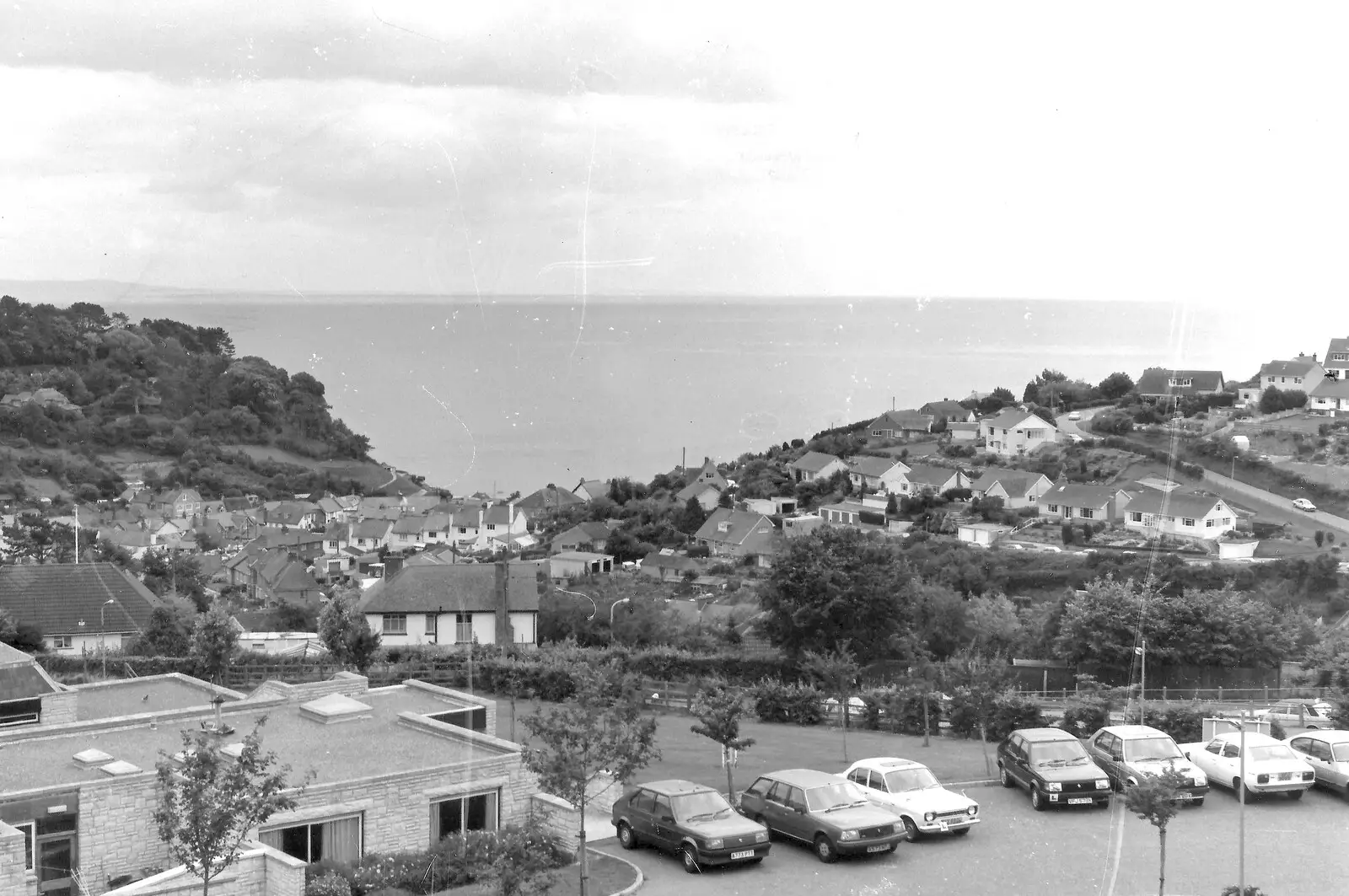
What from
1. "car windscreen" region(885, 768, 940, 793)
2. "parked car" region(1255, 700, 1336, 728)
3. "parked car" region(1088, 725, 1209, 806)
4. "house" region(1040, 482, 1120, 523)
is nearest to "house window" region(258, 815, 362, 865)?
"car windscreen" region(885, 768, 940, 793)

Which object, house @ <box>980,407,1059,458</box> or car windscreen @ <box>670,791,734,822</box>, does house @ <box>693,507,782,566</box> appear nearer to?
house @ <box>980,407,1059,458</box>

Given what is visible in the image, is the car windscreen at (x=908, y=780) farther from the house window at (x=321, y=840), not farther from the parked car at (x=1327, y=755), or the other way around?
the house window at (x=321, y=840)

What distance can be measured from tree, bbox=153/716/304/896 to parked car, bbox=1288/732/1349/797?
957cm

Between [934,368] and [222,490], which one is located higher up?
[934,368]

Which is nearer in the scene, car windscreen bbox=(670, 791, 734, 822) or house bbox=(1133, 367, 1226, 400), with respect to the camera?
car windscreen bbox=(670, 791, 734, 822)

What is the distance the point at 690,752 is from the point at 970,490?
2014 inches

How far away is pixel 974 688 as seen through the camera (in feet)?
51.6

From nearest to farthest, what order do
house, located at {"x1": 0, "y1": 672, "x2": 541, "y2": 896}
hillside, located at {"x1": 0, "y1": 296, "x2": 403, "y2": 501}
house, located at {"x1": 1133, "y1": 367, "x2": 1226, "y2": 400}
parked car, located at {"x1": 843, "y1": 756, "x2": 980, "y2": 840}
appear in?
house, located at {"x1": 0, "y1": 672, "x2": 541, "y2": 896}
parked car, located at {"x1": 843, "y1": 756, "x2": 980, "y2": 840}
hillside, located at {"x1": 0, "y1": 296, "x2": 403, "y2": 501}
house, located at {"x1": 1133, "y1": 367, "x2": 1226, "y2": 400}

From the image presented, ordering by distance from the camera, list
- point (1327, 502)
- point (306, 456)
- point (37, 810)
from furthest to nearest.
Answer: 1. point (306, 456)
2. point (1327, 502)
3. point (37, 810)

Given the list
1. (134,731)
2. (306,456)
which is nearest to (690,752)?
(134,731)

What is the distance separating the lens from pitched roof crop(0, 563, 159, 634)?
26344mm

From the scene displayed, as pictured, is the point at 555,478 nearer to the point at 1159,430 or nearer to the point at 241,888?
the point at 241,888

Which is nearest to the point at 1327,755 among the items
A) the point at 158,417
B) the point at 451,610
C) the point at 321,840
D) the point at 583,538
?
the point at 321,840

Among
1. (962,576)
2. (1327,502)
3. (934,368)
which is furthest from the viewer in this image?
(934,368)
